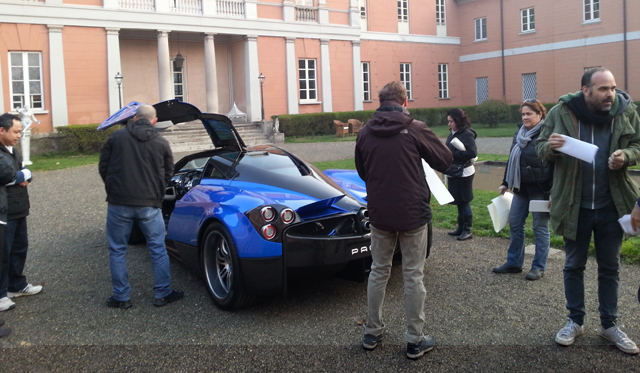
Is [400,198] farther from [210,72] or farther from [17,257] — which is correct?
[210,72]

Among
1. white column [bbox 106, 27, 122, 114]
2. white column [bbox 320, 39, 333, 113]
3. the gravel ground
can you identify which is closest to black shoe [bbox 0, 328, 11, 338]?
the gravel ground

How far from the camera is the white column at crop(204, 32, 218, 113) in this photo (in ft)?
82.1

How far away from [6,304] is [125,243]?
1.12 m

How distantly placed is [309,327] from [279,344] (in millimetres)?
368

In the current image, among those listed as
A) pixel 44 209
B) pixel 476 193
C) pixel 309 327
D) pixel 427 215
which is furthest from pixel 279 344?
pixel 44 209

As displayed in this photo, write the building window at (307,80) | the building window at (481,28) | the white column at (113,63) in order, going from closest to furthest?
the white column at (113,63) → the building window at (307,80) → the building window at (481,28)

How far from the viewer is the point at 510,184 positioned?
5.39 meters

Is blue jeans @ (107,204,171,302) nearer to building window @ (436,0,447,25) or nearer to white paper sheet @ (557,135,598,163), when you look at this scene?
white paper sheet @ (557,135,598,163)

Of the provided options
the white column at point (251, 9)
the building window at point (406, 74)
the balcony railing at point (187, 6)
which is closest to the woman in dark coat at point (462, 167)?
the balcony railing at point (187, 6)

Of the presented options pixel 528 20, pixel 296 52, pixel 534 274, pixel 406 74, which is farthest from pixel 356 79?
pixel 534 274

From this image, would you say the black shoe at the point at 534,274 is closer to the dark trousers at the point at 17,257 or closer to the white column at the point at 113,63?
the dark trousers at the point at 17,257

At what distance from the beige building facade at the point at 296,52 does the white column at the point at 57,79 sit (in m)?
0.04

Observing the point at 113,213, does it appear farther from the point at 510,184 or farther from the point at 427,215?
the point at 510,184

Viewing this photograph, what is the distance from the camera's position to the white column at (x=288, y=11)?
27.4m
